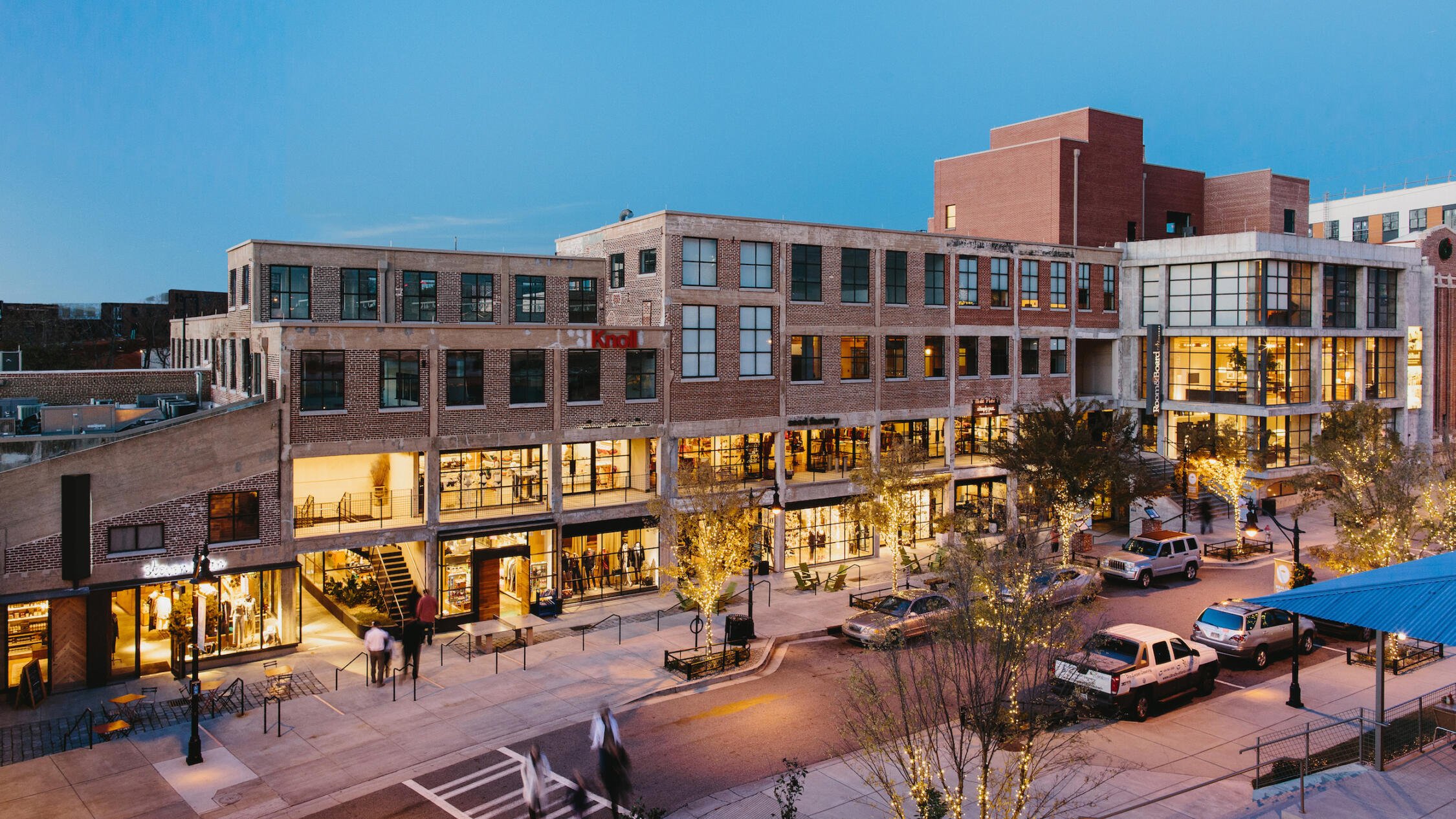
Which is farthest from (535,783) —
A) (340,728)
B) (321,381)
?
(321,381)

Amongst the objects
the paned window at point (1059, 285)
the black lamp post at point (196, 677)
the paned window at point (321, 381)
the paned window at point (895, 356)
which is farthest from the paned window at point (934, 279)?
the black lamp post at point (196, 677)

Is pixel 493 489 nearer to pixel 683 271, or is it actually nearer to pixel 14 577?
pixel 683 271

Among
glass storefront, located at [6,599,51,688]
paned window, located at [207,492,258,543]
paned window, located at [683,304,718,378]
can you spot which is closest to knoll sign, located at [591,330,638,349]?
paned window, located at [683,304,718,378]

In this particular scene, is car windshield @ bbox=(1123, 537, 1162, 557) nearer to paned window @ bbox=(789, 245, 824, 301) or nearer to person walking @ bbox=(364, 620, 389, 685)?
paned window @ bbox=(789, 245, 824, 301)

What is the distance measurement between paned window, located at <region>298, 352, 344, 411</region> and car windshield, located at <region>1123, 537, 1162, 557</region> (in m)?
30.7

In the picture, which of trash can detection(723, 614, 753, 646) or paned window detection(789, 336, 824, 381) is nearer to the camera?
trash can detection(723, 614, 753, 646)

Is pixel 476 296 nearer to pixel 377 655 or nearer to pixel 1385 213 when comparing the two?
pixel 377 655

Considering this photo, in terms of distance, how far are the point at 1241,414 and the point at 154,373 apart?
57638 millimetres

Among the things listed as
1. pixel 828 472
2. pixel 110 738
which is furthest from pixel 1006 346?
pixel 110 738

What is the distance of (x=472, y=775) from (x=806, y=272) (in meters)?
26.6

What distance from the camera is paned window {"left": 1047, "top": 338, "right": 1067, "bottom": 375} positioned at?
50.7 metres

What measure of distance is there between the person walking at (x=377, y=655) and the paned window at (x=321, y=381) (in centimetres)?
801

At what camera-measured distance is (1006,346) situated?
1914 inches

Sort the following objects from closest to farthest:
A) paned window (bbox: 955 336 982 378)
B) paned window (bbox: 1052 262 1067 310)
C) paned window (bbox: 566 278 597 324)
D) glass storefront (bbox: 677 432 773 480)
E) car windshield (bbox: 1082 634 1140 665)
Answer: car windshield (bbox: 1082 634 1140 665), glass storefront (bbox: 677 432 773 480), paned window (bbox: 566 278 597 324), paned window (bbox: 955 336 982 378), paned window (bbox: 1052 262 1067 310)
